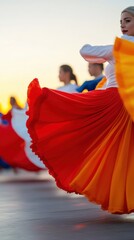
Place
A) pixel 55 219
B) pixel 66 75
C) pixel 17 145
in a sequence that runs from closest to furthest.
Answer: pixel 55 219 → pixel 66 75 → pixel 17 145

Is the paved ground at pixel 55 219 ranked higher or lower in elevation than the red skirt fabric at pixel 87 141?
lower

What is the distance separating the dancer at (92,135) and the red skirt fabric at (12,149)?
6823 millimetres

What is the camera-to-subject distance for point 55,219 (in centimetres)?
Answer: 694

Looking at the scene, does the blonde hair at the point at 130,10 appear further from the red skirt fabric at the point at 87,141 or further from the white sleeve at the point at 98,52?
the red skirt fabric at the point at 87,141

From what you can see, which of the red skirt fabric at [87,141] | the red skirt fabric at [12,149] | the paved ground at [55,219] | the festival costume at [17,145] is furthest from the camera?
the red skirt fabric at [12,149]

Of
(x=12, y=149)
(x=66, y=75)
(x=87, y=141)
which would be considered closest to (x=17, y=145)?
(x=12, y=149)

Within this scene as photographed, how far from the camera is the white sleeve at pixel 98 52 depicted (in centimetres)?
702

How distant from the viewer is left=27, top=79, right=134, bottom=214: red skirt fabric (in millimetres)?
6664

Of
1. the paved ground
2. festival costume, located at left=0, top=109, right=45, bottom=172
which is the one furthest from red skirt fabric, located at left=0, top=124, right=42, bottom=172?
the paved ground

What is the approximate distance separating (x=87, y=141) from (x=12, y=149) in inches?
295

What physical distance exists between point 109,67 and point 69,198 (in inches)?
98.9

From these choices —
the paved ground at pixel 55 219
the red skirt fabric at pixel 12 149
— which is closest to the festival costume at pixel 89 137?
the paved ground at pixel 55 219

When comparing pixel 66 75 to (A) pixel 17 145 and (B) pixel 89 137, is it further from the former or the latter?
(B) pixel 89 137

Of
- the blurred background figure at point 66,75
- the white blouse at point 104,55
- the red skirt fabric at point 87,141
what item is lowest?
the blurred background figure at point 66,75
